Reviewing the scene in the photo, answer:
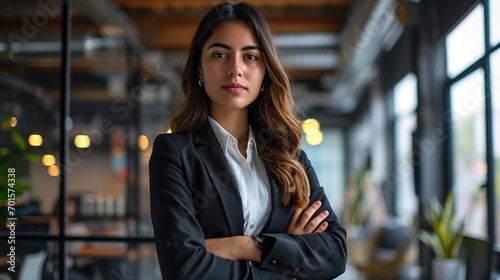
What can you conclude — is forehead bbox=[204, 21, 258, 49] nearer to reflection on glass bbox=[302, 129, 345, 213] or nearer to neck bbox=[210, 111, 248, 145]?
neck bbox=[210, 111, 248, 145]

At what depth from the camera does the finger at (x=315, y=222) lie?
141 centimetres

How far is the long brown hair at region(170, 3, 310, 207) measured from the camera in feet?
4.55

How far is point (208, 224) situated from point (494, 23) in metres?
3.53

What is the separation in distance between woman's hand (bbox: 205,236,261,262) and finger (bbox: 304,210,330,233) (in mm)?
166

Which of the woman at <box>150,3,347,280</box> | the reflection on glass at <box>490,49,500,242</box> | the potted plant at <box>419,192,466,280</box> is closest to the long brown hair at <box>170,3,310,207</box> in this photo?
the woman at <box>150,3,347,280</box>

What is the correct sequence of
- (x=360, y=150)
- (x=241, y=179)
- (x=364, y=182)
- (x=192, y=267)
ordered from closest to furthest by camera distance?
(x=192, y=267) < (x=241, y=179) < (x=364, y=182) < (x=360, y=150)

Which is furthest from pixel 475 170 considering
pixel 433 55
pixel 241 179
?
→ pixel 241 179

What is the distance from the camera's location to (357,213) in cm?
866

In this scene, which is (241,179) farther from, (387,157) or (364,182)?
(387,157)

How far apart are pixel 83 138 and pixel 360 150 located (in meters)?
8.63

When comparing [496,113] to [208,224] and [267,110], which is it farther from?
[208,224]

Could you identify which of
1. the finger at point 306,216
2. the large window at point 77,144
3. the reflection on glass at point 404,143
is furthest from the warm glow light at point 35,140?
the reflection on glass at point 404,143

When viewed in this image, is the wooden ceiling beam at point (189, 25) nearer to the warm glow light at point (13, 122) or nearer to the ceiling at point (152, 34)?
the ceiling at point (152, 34)

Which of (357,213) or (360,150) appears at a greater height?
(360,150)
